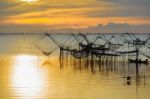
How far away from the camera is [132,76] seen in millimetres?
48688

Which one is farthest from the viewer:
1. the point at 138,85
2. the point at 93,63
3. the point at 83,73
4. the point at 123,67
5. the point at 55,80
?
the point at 93,63

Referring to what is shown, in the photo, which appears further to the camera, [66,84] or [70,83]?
[70,83]

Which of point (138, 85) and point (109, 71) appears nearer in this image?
point (138, 85)

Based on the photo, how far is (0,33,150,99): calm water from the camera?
36.8 metres

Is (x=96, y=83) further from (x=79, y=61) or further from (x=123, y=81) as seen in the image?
(x=79, y=61)

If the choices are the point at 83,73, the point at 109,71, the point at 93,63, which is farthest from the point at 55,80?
the point at 93,63

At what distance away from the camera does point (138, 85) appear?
1658 inches

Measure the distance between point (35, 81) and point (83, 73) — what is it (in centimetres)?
762

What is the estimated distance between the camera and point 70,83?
44.1 m

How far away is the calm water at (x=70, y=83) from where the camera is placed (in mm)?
36781

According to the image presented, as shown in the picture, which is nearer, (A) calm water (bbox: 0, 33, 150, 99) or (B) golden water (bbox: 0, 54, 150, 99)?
(B) golden water (bbox: 0, 54, 150, 99)

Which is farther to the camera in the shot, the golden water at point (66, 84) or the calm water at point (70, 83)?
the calm water at point (70, 83)

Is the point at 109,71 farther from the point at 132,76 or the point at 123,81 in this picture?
the point at 123,81

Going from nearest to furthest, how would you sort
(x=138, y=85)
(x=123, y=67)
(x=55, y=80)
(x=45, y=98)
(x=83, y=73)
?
1. (x=45, y=98)
2. (x=138, y=85)
3. (x=55, y=80)
4. (x=83, y=73)
5. (x=123, y=67)
